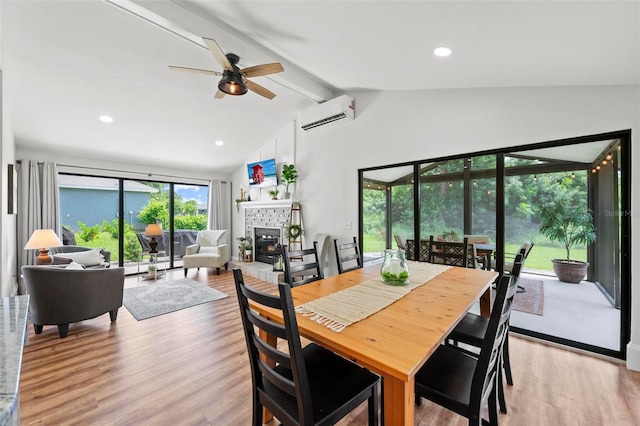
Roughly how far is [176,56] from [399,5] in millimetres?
2623

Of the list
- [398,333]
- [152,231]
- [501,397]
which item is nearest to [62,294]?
[152,231]

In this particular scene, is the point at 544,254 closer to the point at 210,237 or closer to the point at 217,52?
the point at 217,52

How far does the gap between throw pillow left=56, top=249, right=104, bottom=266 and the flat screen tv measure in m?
3.06

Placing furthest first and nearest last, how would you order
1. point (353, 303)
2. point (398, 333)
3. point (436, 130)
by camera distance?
point (436, 130) < point (353, 303) < point (398, 333)

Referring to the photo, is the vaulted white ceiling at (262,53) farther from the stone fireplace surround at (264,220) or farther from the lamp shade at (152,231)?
the stone fireplace surround at (264,220)

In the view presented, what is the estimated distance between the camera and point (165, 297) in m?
4.14

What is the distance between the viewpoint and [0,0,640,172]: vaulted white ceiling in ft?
5.66

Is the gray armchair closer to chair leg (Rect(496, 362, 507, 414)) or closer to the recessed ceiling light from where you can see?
chair leg (Rect(496, 362, 507, 414))

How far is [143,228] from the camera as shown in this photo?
234 inches

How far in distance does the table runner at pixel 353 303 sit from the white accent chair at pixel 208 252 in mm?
4565

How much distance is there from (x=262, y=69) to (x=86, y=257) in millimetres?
4291

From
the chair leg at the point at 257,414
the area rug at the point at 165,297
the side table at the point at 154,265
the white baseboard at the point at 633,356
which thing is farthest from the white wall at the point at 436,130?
the side table at the point at 154,265

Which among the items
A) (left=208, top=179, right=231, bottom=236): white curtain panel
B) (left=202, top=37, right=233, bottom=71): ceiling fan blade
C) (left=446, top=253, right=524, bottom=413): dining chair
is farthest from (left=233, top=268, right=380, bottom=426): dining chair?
(left=208, top=179, right=231, bottom=236): white curtain panel

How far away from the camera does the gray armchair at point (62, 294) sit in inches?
109
